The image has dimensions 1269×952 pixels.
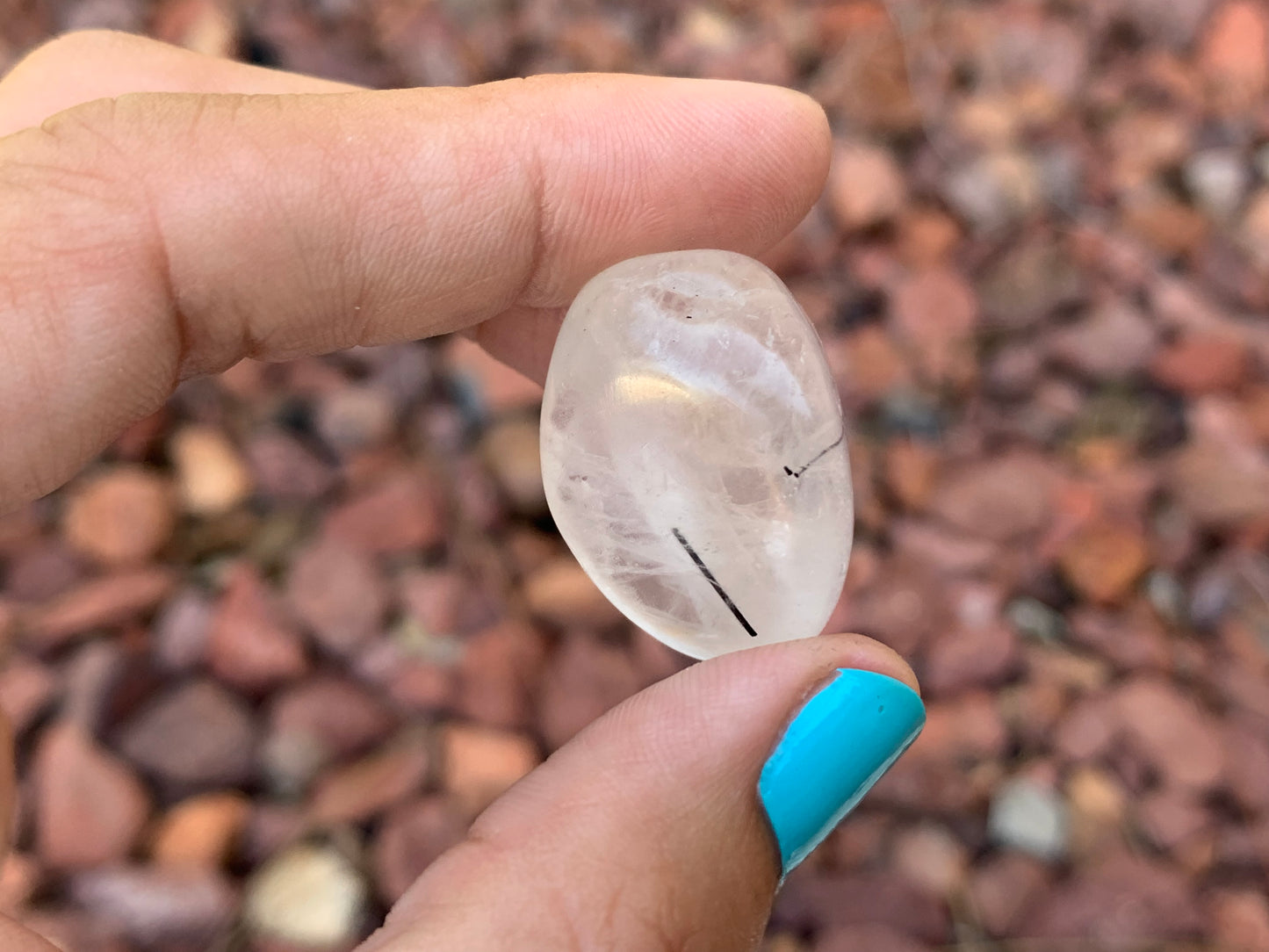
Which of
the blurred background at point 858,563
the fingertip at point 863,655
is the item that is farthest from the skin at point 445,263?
the blurred background at point 858,563

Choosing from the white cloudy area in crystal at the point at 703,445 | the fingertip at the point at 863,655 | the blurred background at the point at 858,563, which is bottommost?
the blurred background at the point at 858,563

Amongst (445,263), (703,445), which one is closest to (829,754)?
(703,445)

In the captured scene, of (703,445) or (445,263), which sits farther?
(445,263)

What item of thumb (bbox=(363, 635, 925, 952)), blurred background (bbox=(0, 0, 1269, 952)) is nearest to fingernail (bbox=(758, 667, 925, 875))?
thumb (bbox=(363, 635, 925, 952))

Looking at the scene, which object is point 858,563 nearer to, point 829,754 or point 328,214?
point 829,754

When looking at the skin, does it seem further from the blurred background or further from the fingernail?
the blurred background

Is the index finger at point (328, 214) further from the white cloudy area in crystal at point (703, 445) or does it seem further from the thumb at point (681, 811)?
the thumb at point (681, 811)
